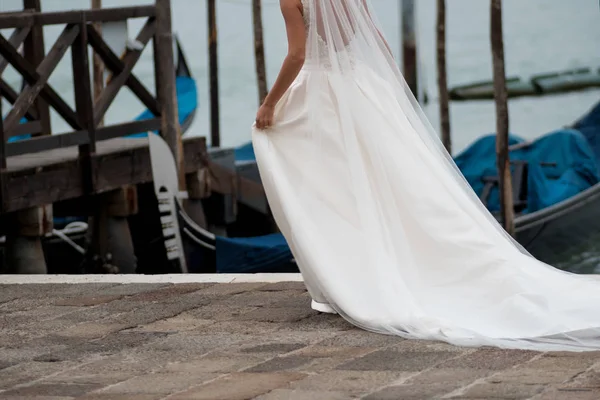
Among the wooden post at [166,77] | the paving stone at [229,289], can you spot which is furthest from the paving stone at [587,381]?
the wooden post at [166,77]

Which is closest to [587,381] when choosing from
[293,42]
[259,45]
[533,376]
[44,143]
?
[533,376]

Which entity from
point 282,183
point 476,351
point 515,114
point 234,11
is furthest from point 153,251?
point 234,11

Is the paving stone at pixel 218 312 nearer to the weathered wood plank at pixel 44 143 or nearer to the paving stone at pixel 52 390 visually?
the paving stone at pixel 52 390

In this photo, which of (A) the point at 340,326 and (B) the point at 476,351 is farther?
(A) the point at 340,326

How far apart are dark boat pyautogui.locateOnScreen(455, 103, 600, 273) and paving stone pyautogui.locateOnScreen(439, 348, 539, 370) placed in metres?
8.97

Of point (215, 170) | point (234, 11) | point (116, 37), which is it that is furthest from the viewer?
point (234, 11)

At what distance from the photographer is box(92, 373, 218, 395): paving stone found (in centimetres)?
323

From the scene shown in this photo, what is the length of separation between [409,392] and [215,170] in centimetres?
945

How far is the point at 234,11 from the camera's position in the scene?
3909 cm

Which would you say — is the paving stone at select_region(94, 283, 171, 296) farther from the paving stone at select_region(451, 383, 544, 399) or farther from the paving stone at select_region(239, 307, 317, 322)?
the paving stone at select_region(451, 383, 544, 399)

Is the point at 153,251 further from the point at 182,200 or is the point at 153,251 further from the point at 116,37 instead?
the point at 116,37

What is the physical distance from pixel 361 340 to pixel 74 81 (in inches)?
209

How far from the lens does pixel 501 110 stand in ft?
36.8

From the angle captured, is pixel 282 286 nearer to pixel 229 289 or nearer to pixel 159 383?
pixel 229 289
